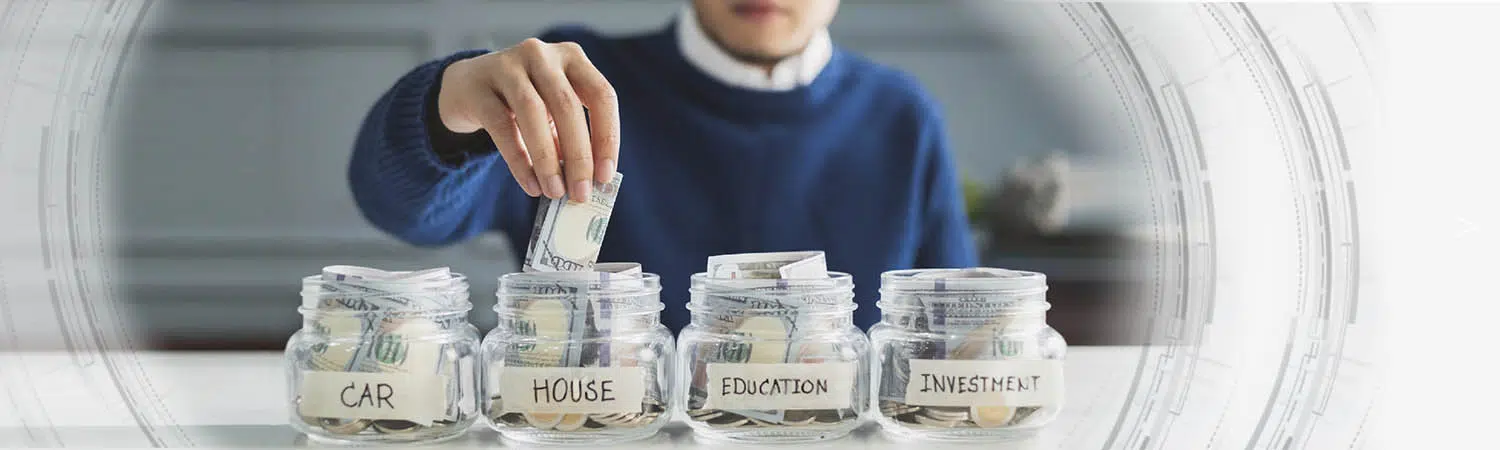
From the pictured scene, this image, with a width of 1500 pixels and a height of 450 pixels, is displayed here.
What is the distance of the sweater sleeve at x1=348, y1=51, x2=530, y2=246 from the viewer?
3.77ft

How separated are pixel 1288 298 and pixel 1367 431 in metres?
0.16

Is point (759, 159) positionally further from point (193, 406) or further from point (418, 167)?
point (193, 406)

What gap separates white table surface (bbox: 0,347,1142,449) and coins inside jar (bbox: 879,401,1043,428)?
0.02 meters

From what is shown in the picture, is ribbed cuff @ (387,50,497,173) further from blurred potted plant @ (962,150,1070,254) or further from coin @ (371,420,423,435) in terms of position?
blurred potted plant @ (962,150,1070,254)

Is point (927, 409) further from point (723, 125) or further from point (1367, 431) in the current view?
point (723, 125)

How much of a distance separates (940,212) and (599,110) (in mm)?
954

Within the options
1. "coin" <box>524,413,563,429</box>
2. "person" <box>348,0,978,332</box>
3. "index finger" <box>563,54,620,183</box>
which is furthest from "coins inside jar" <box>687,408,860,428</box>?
"person" <box>348,0,978,332</box>

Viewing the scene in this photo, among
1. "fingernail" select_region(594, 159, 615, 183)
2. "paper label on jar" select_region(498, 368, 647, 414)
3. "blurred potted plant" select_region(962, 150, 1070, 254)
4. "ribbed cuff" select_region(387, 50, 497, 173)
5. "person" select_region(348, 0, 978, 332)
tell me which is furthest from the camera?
"blurred potted plant" select_region(962, 150, 1070, 254)

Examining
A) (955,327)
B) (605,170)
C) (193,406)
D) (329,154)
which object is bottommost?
(193,406)

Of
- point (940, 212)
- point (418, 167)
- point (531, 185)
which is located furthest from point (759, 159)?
point (531, 185)

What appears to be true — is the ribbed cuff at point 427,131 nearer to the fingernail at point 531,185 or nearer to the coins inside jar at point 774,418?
the fingernail at point 531,185

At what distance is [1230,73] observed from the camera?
1098 mm

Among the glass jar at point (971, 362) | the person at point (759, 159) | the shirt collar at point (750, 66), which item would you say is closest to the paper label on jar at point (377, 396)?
the glass jar at point (971, 362)

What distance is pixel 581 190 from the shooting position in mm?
882
